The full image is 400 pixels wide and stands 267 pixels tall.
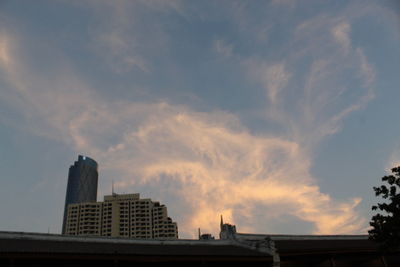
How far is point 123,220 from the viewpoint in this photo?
180375 mm

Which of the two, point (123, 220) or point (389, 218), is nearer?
point (389, 218)

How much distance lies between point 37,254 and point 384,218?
68.1 feet

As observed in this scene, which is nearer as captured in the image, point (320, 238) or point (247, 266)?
point (247, 266)

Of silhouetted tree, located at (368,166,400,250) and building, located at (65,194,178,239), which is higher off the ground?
building, located at (65,194,178,239)

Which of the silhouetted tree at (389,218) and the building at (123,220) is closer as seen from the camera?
the silhouetted tree at (389,218)

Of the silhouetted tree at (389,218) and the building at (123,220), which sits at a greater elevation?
the building at (123,220)

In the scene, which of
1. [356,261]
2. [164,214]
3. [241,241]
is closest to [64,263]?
[241,241]

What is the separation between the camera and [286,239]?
37.0 metres

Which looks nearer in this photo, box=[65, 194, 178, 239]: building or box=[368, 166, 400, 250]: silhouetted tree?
box=[368, 166, 400, 250]: silhouetted tree

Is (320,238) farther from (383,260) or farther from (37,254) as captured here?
(37,254)

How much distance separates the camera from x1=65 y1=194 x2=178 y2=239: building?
584 ft

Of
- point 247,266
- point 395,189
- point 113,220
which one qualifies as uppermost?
point 113,220

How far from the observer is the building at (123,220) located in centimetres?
17786

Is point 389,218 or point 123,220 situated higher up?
point 123,220
